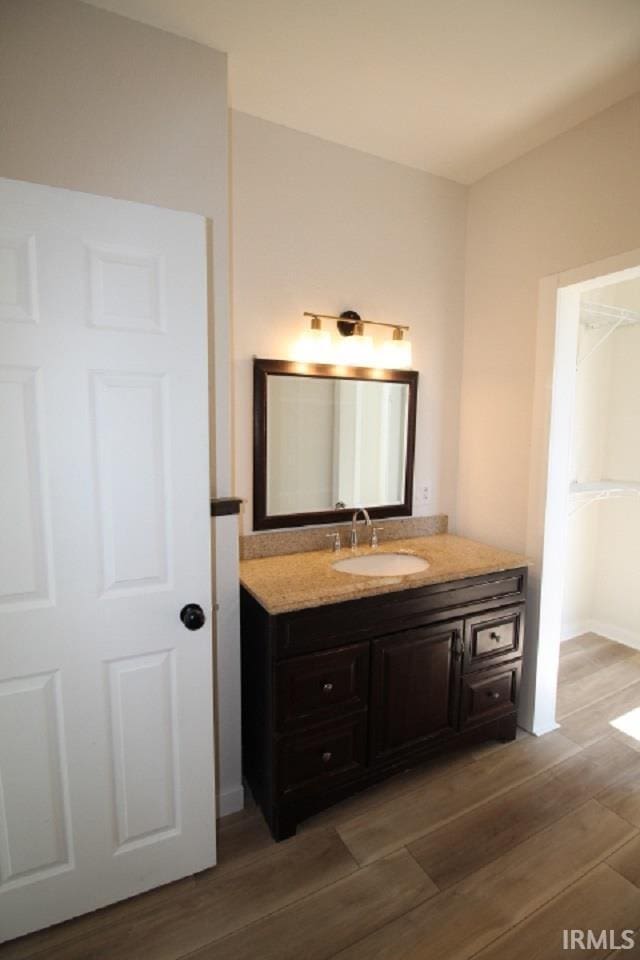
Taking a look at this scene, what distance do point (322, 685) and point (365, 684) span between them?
19 cm

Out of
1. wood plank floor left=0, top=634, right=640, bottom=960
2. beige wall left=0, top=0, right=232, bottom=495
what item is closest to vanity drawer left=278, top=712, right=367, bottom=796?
wood plank floor left=0, top=634, right=640, bottom=960

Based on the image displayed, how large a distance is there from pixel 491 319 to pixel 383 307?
0.57 metres

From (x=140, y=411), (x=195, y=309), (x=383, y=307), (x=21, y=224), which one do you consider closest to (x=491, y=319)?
(x=383, y=307)

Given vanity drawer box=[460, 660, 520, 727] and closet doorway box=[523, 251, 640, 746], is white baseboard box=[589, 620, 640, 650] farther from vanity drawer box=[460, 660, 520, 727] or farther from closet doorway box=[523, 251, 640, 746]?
vanity drawer box=[460, 660, 520, 727]

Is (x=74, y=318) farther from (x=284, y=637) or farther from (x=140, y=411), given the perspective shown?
(x=284, y=637)

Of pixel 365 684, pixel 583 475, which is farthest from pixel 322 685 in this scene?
pixel 583 475

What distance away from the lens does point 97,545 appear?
1222 millimetres

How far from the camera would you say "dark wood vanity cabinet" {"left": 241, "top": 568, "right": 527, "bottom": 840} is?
1.53 metres

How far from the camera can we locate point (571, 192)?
1.88 m

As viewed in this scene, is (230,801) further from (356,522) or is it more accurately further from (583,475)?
(583,475)

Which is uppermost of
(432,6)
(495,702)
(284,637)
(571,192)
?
(432,6)

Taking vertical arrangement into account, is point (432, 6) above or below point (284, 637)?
above

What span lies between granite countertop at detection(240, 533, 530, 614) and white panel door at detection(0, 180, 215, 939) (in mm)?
275

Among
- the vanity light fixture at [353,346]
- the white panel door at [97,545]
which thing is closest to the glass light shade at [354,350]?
the vanity light fixture at [353,346]
